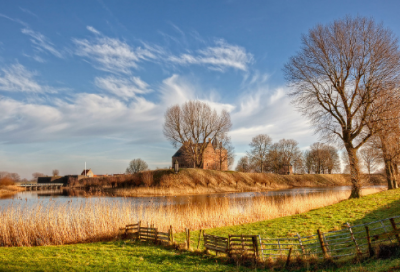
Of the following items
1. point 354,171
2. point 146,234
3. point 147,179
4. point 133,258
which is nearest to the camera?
point 133,258

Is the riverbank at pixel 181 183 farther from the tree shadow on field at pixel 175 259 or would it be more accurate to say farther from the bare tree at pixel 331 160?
the tree shadow on field at pixel 175 259

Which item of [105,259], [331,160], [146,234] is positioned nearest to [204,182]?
[146,234]

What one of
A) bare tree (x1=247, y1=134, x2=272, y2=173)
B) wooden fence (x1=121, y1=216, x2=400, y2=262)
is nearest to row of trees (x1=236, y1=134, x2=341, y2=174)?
bare tree (x1=247, y1=134, x2=272, y2=173)

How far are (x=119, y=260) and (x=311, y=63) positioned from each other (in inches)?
654

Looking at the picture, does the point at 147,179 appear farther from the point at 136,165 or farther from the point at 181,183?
the point at 136,165

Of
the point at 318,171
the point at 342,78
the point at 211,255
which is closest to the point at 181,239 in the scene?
the point at 211,255

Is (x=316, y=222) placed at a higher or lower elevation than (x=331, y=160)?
lower

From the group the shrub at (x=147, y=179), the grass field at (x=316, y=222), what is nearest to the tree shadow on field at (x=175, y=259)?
the grass field at (x=316, y=222)

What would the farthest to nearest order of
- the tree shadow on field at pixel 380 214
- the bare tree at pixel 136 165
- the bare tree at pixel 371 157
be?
the bare tree at pixel 136 165 < the bare tree at pixel 371 157 < the tree shadow on field at pixel 380 214

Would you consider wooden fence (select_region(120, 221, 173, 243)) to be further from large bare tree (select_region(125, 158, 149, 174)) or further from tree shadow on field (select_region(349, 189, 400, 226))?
large bare tree (select_region(125, 158, 149, 174))

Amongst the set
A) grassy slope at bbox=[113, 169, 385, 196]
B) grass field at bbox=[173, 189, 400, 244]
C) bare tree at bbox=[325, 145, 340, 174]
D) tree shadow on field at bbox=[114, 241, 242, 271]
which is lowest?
tree shadow on field at bbox=[114, 241, 242, 271]

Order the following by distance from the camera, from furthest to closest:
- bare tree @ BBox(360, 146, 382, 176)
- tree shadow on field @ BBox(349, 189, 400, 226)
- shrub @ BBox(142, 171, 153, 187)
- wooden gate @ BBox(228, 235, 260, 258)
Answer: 1. shrub @ BBox(142, 171, 153, 187)
2. bare tree @ BBox(360, 146, 382, 176)
3. tree shadow on field @ BBox(349, 189, 400, 226)
4. wooden gate @ BBox(228, 235, 260, 258)

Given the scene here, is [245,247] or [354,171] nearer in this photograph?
[245,247]

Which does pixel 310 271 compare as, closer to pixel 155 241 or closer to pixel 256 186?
pixel 155 241
